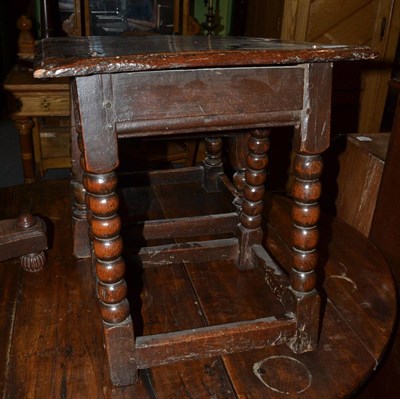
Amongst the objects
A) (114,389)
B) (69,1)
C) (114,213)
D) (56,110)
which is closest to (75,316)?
(114,389)

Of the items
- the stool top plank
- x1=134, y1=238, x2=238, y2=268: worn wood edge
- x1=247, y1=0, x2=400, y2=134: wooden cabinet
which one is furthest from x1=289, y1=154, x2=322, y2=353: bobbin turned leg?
x1=247, y1=0, x2=400, y2=134: wooden cabinet

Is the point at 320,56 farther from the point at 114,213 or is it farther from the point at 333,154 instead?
the point at 333,154

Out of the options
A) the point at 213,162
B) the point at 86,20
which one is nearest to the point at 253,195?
the point at 213,162

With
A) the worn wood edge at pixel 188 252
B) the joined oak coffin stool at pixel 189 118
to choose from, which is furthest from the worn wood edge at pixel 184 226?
the joined oak coffin stool at pixel 189 118

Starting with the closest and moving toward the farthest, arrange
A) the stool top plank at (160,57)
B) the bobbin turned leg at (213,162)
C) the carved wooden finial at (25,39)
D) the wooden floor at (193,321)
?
the stool top plank at (160,57) → the wooden floor at (193,321) → the bobbin turned leg at (213,162) → the carved wooden finial at (25,39)

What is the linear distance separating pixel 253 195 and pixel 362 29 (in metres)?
1.81

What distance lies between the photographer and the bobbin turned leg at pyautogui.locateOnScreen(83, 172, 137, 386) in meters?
0.74

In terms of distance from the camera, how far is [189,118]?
2.40ft

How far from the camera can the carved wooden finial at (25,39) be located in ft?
8.63

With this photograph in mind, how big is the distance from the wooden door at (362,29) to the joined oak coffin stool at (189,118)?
1.66 meters

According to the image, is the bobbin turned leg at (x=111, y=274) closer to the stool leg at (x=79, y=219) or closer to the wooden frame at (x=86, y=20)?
the stool leg at (x=79, y=219)

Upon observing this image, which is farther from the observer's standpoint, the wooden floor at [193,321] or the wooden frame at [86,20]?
the wooden frame at [86,20]

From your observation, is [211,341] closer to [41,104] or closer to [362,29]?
[41,104]

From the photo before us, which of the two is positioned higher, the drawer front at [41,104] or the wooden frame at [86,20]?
the wooden frame at [86,20]
